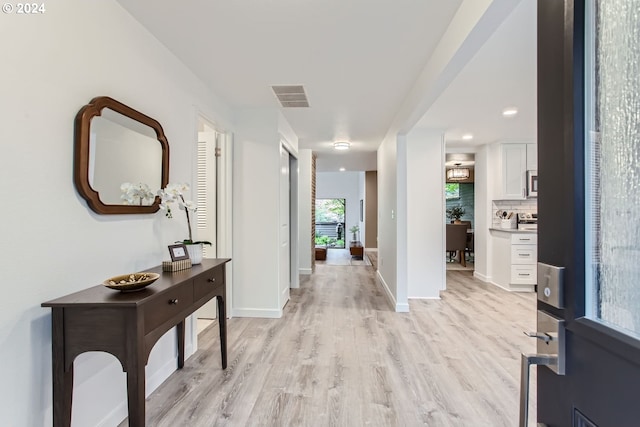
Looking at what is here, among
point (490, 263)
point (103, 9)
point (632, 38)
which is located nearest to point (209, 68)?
point (103, 9)

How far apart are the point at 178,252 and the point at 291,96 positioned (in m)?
1.97

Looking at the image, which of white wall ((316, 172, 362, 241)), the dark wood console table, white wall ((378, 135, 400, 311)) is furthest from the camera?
white wall ((316, 172, 362, 241))

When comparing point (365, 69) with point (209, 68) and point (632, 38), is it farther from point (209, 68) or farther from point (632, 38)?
point (632, 38)

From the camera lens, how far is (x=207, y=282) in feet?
7.18

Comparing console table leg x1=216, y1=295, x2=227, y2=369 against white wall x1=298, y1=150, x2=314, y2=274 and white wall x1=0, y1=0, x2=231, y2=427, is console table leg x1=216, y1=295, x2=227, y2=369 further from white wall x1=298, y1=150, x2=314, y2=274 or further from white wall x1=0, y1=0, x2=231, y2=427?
white wall x1=298, y1=150, x2=314, y2=274

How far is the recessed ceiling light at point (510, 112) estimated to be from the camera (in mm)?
3609

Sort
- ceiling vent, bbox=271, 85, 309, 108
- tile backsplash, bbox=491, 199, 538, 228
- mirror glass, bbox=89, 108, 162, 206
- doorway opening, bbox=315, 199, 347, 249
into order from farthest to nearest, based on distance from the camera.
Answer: doorway opening, bbox=315, 199, 347, 249 → tile backsplash, bbox=491, 199, 538, 228 → ceiling vent, bbox=271, 85, 309, 108 → mirror glass, bbox=89, 108, 162, 206

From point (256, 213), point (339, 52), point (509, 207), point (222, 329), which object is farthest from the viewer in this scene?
point (509, 207)

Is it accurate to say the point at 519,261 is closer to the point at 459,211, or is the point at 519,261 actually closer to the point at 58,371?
the point at 459,211

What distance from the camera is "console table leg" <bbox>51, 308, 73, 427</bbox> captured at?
1.33 m

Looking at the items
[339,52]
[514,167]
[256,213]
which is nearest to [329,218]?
[514,167]

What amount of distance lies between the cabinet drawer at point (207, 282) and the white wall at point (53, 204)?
1.20 ft

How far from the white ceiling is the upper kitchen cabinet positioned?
1445mm

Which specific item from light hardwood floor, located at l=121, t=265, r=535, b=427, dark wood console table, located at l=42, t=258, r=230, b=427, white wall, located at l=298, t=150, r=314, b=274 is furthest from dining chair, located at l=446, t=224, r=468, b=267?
dark wood console table, located at l=42, t=258, r=230, b=427
